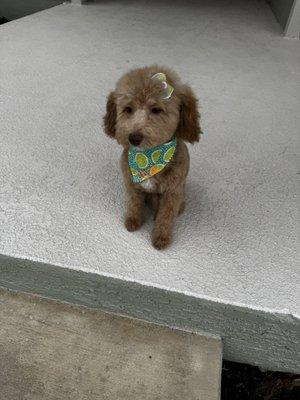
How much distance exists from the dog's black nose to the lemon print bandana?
0.06m

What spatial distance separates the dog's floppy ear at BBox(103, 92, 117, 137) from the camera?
1.09 meters

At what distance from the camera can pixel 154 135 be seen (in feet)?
3.28

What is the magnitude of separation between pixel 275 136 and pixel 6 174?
1.27m

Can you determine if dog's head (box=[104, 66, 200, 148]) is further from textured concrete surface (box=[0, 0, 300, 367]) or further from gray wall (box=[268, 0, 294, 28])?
gray wall (box=[268, 0, 294, 28])

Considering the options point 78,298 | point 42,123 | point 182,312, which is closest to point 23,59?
point 42,123

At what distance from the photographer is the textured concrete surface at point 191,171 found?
43.4 inches

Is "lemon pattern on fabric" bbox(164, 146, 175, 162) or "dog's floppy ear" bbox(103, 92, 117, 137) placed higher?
"dog's floppy ear" bbox(103, 92, 117, 137)

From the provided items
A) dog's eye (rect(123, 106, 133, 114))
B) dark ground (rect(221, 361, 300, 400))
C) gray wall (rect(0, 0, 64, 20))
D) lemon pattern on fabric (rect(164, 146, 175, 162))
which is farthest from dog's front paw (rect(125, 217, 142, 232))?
gray wall (rect(0, 0, 64, 20))

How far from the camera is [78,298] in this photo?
113 centimetres

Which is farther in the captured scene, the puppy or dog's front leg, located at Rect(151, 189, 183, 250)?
dog's front leg, located at Rect(151, 189, 183, 250)

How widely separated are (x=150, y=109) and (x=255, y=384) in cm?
97

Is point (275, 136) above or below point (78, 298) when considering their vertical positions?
above

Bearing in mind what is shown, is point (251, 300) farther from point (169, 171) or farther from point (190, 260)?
point (169, 171)

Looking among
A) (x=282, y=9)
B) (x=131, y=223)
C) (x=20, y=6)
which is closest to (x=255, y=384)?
(x=131, y=223)
